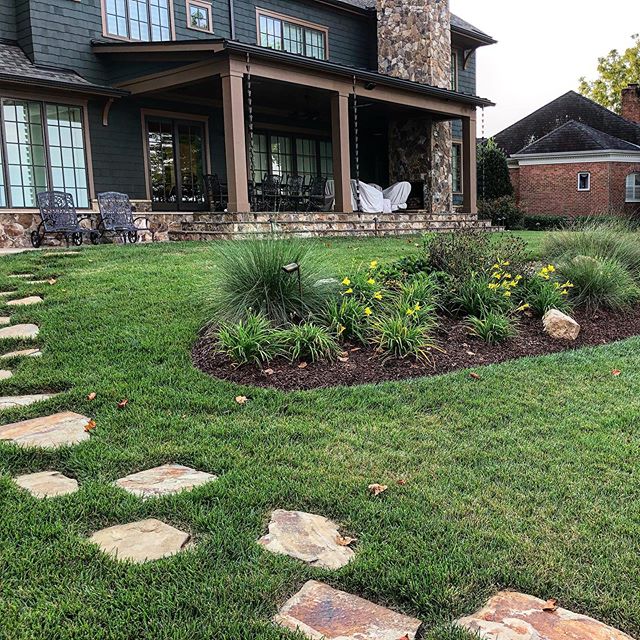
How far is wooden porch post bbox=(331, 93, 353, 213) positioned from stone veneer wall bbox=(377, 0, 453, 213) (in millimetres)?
4843

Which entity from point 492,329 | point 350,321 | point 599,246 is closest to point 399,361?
point 350,321

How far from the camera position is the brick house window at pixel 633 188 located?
82.7 ft

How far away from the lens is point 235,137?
35.3ft

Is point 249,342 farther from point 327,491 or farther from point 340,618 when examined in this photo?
point 340,618

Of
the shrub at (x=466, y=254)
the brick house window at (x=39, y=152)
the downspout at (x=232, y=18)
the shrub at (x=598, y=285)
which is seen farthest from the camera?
the downspout at (x=232, y=18)

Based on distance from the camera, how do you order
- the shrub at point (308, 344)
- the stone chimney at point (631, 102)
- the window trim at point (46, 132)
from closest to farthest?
1. the shrub at point (308, 344)
2. the window trim at point (46, 132)
3. the stone chimney at point (631, 102)

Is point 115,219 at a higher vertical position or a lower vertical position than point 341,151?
lower

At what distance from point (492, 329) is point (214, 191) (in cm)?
976

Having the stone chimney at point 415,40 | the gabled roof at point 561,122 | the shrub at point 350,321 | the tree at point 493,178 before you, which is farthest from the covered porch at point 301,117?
the gabled roof at point 561,122

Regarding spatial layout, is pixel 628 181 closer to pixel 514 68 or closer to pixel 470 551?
pixel 514 68

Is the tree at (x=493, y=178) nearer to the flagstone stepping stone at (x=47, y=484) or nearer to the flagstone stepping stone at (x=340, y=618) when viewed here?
the flagstone stepping stone at (x=47, y=484)

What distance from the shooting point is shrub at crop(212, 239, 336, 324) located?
5.13 meters

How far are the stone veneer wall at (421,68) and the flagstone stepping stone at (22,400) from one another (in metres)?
14.4

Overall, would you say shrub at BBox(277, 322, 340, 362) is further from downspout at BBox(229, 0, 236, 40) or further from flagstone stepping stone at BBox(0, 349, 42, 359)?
downspout at BBox(229, 0, 236, 40)
